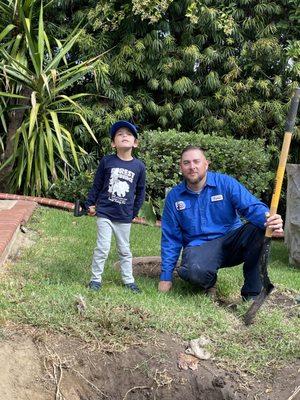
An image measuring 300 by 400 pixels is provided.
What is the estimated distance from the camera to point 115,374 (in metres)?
3.31

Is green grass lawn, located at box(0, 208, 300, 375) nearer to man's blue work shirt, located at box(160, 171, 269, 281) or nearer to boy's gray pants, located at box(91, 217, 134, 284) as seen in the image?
boy's gray pants, located at box(91, 217, 134, 284)

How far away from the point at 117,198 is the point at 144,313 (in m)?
0.95

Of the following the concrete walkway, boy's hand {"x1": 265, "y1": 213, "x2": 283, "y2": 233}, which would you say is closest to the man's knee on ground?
boy's hand {"x1": 265, "y1": 213, "x2": 283, "y2": 233}

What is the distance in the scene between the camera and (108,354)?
Result: 3.36 metres

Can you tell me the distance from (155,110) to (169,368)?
5.91m

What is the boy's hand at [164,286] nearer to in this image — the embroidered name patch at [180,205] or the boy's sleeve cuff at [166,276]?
the boy's sleeve cuff at [166,276]

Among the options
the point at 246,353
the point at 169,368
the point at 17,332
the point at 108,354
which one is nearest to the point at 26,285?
the point at 17,332

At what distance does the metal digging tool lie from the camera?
3.73 m

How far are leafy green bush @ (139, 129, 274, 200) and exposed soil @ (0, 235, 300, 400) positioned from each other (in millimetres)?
4415

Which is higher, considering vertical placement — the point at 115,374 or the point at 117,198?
the point at 117,198

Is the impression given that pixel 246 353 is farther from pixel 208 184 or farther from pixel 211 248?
pixel 208 184

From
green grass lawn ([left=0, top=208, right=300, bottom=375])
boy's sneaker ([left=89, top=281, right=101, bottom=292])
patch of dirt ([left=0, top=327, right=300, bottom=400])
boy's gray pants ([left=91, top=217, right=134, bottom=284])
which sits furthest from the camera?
boy's gray pants ([left=91, top=217, right=134, bottom=284])

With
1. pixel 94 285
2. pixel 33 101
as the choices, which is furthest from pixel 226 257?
pixel 33 101

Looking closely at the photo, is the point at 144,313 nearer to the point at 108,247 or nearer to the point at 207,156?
the point at 108,247
